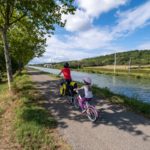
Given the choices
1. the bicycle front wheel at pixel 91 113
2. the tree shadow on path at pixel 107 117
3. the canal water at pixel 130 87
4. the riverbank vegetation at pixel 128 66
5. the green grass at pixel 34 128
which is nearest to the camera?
the green grass at pixel 34 128

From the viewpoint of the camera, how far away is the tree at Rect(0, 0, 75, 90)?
11.5 m

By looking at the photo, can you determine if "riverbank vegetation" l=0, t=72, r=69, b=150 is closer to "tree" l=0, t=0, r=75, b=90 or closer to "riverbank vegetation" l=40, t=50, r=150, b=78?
"tree" l=0, t=0, r=75, b=90

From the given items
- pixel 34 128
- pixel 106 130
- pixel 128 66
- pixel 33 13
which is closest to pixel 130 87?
pixel 33 13

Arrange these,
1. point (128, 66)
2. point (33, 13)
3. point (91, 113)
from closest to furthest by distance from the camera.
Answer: point (91, 113), point (33, 13), point (128, 66)

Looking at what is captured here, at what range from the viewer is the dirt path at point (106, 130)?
5652mm

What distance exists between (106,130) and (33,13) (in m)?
8.54

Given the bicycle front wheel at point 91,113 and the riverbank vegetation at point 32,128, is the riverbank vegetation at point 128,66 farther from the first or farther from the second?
the bicycle front wheel at point 91,113

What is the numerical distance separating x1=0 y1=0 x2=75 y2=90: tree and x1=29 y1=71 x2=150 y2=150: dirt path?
5.59 meters

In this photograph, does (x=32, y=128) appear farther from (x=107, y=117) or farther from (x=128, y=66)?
(x=128, y=66)

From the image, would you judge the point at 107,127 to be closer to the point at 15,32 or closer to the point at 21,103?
the point at 21,103

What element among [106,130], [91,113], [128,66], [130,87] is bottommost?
[128,66]

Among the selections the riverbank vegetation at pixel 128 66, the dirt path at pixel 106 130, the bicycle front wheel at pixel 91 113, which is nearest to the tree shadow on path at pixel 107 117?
the dirt path at pixel 106 130

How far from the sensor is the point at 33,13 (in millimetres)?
12383

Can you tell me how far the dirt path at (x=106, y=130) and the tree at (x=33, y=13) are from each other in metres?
5.59
